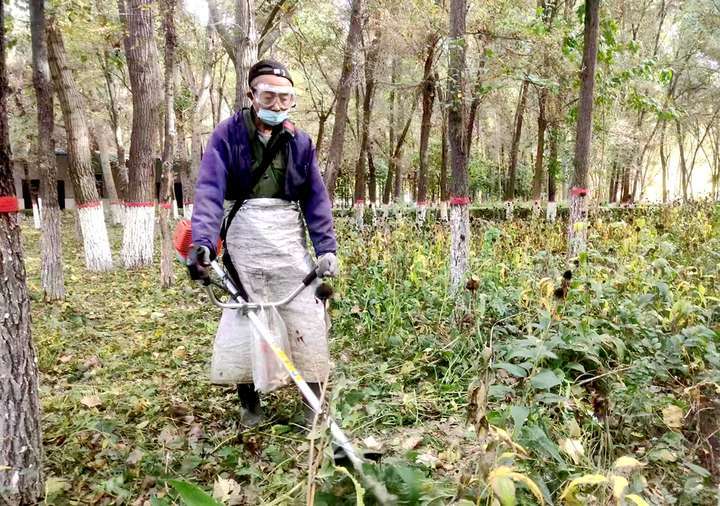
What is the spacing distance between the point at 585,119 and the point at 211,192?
537 cm

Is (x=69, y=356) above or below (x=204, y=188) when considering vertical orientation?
below

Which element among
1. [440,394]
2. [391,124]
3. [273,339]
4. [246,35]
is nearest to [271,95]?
[273,339]

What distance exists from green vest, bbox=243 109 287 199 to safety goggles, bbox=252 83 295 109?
0.59 feet

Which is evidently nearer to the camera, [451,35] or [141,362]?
[141,362]

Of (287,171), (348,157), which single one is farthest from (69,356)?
(348,157)

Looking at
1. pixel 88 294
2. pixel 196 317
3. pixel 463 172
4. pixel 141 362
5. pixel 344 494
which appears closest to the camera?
pixel 344 494

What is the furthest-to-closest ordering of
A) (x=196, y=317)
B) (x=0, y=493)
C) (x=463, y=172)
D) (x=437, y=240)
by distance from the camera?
1. (x=437, y=240)
2. (x=196, y=317)
3. (x=463, y=172)
4. (x=0, y=493)

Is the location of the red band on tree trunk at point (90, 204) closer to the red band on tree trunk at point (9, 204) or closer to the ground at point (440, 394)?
the ground at point (440, 394)

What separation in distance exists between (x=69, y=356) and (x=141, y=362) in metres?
0.74

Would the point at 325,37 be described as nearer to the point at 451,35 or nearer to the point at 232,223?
the point at 451,35

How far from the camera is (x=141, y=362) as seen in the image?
4875 mm

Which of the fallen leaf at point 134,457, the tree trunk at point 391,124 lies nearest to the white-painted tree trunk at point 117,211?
the tree trunk at point 391,124

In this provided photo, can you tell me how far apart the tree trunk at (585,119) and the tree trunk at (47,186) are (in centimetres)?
668

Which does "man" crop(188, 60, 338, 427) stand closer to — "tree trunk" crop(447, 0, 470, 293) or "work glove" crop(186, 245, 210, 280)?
"work glove" crop(186, 245, 210, 280)
